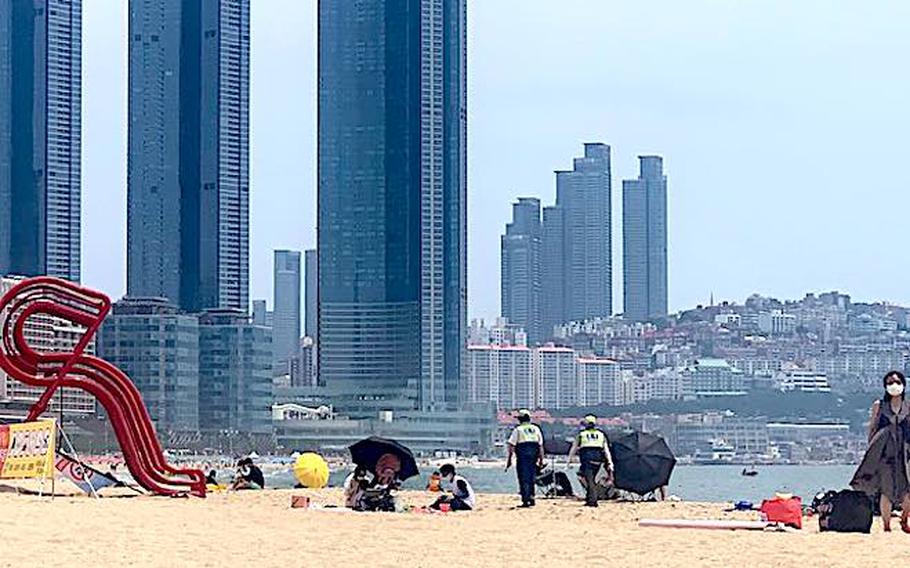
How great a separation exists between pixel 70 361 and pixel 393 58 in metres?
129

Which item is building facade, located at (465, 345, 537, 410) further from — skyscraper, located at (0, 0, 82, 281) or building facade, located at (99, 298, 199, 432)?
skyscraper, located at (0, 0, 82, 281)

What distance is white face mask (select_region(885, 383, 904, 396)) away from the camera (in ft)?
56.7

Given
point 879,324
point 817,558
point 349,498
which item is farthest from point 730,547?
point 879,324

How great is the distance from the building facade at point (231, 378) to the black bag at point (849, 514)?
129324 millimetres

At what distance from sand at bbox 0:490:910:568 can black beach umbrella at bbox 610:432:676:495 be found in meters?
3.93

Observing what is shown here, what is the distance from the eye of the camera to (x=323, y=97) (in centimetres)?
16175

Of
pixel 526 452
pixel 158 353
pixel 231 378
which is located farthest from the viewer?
pixel 231 378

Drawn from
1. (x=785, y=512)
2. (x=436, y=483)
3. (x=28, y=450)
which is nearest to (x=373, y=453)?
(x=436, y=483)

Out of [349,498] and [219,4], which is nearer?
[349,498]

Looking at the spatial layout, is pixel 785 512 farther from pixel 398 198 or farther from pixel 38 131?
pixel 38 131

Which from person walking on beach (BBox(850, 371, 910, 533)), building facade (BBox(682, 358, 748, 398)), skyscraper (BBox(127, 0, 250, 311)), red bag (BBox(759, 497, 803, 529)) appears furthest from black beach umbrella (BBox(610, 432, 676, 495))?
building facade (BBox(682, 358, 748, 398))

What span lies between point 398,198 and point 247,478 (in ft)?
411

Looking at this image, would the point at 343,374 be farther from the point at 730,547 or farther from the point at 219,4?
the point at 730,547

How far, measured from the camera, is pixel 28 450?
22.2m
